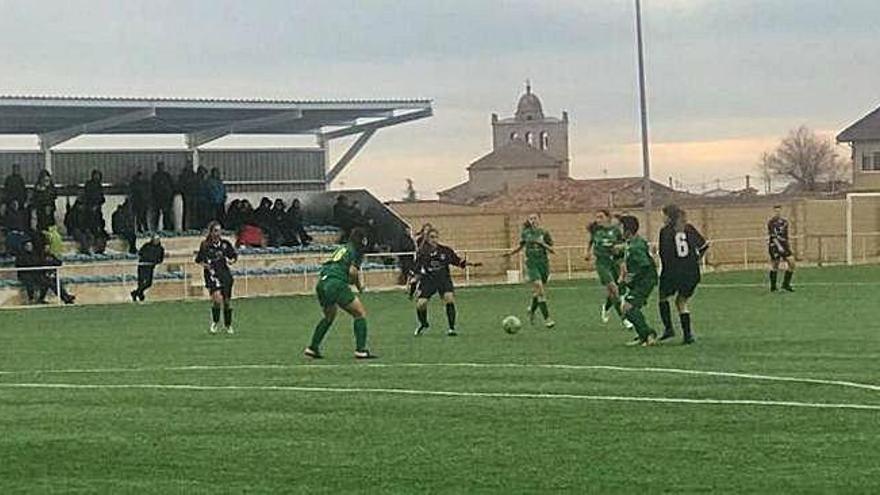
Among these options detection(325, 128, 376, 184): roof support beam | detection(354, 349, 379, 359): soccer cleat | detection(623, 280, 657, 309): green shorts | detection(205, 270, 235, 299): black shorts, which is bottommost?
detection(354, 349, 379, 359): soccer cleat

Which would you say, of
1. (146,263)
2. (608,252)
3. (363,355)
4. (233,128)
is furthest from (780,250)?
(233,128)

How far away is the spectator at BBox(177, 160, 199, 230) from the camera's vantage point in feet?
157

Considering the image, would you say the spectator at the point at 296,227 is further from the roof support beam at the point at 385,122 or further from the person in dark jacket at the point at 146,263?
the person in dark jacket at the point at 146,263

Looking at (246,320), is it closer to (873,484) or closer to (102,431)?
(102,431)

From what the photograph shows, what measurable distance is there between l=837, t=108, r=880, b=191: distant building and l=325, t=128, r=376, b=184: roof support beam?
44146 millimetres

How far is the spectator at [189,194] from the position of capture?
157 feet

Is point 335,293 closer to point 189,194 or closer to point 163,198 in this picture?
point 163,198

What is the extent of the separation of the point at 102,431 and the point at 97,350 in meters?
10.1

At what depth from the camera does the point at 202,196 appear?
47.6 meters

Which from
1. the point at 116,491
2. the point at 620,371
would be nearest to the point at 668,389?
the point at 620,371

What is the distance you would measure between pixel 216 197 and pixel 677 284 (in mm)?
27225

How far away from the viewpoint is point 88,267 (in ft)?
139

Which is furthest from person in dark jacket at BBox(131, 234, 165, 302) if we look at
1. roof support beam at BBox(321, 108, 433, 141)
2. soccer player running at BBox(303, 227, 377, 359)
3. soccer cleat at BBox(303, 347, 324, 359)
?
soccer player running at BBox(303, 227, 377, 359)

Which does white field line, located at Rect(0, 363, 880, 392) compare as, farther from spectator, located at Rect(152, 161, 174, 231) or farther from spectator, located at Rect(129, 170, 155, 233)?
spectator, located at Rect(129, 170, 155, 233)
